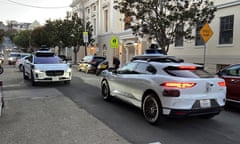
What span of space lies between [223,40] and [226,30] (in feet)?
2.08

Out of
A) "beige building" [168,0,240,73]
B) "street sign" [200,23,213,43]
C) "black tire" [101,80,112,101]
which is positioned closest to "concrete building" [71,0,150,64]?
"beige building" [168,0,240,73]

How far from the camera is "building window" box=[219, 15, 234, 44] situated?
13.6m

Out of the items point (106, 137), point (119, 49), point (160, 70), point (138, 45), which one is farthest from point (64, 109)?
point (119, 49)

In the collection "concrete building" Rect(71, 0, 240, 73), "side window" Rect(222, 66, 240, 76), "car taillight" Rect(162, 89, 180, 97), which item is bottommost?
"car taillight" Rect(162, 89, 180, 97)

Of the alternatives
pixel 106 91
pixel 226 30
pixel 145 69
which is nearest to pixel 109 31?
pixel 226 30

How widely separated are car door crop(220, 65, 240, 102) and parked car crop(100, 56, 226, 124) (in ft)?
5.10

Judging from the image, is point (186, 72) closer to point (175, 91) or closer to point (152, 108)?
point (175, 91)

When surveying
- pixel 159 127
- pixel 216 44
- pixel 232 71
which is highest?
pixel 216 44

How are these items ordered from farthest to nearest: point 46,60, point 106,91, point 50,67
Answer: point 46,60 < point 50,67 < point 106,91

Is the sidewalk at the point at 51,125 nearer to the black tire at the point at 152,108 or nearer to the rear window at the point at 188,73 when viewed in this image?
the black tire at the point at 152,108

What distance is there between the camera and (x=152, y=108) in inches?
217

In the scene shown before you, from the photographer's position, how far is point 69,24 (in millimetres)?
31078

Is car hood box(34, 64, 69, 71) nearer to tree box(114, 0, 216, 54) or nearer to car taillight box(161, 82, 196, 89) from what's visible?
tree box(114, 0, 216, 54)

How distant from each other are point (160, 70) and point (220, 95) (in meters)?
1.53
